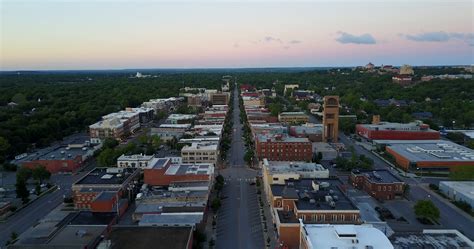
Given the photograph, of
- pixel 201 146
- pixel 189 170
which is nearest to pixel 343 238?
pixel 189 170

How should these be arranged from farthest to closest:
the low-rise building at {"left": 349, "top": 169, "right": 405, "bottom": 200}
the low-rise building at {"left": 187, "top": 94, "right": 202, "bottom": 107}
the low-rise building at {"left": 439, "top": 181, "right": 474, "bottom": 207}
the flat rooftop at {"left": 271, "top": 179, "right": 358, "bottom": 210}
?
the low-rise building at {"left": 187, "top": 94, "right": 202, "bottom": 107} < the low-rise building at {"left": 349, "top": 169, "right": 405, "bottom": 200} < the low-rise building at {"left": 439, "top": 181, "right": 474, "bottom": 207} < the flat rooftop at {"left": 271, "top": 179, "right": 358, "bottom": 210}

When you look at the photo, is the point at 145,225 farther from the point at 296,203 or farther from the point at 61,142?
the point at 61,142

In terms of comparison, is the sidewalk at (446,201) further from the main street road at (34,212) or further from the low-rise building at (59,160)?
the low-rise building at (59,160)

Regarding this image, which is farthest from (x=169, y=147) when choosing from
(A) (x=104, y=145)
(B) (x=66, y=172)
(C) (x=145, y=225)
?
(C) (x=145, y=225)

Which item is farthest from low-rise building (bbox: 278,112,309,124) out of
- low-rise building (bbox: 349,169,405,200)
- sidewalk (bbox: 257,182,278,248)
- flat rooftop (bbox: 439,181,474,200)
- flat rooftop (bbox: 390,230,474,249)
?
flat rooftop (bbox: 390,230,474,249)

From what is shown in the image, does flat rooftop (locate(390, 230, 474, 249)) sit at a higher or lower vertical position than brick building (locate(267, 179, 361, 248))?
lower

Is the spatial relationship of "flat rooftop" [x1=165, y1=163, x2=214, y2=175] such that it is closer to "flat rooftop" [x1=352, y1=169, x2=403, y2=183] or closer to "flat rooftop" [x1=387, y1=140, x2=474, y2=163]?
"flat rooftop" [x1=352, y1=169, x2=403, y2=183]
